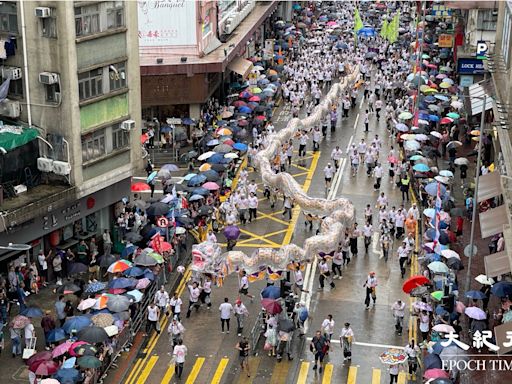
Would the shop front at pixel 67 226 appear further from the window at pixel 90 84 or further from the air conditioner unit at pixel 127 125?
the window at pixel 90 84

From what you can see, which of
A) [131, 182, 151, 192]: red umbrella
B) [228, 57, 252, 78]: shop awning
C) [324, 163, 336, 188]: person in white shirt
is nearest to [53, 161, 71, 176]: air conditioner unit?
[131, 182, 151, 192]: red umbrella

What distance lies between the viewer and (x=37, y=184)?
36312 millimetres

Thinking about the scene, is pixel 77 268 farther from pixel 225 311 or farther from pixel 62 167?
pixel 225 311

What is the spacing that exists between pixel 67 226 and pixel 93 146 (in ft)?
11.3

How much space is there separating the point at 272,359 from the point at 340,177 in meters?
19.4

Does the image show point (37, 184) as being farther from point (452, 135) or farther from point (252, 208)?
point (452, 135)

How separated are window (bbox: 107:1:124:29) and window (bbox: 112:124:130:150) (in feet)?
12.4

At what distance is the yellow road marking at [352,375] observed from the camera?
3003 centimetres

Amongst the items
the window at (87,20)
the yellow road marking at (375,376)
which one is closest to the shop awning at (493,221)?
the yellow road marking at (375,376)

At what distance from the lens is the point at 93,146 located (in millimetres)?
37156

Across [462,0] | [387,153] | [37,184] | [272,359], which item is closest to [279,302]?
[272,359]

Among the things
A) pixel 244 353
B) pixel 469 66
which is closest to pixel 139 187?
pixel 244 353

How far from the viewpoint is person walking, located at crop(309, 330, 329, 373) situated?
30.2 m

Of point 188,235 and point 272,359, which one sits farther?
point 188,235
